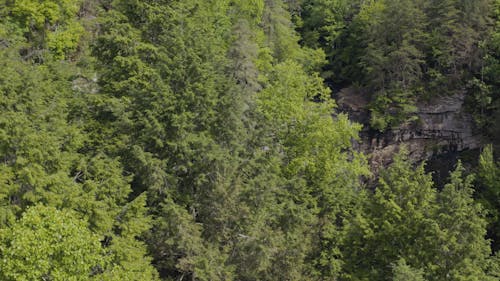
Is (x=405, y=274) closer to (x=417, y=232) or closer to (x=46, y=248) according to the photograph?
(x=417, y=232)

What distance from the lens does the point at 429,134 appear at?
3762 centimetres

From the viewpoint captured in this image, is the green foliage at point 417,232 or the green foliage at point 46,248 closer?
the green foliage at point 46,248

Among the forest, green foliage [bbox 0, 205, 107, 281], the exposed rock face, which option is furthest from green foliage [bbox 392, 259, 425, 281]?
the exposed rock face

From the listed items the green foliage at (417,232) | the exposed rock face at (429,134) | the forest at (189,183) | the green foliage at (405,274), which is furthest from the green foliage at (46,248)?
the exposed rock face at (429,134)

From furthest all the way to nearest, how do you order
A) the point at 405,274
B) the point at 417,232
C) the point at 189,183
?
the point at 189,183 < the point at 417,232 < the point at 405,274

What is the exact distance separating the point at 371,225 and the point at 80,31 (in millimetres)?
24489

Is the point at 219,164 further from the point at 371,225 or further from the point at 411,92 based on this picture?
the point at 411,92

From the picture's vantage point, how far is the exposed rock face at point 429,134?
3691 cm

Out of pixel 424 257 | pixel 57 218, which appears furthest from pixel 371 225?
pixel 57 218

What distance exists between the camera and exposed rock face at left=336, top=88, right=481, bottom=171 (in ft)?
121

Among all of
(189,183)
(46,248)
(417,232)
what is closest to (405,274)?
(417,232)

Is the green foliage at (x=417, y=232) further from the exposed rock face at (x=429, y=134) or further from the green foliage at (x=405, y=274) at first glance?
the exposed rock face at (x=429, y=134)

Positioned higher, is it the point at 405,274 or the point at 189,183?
the point at 405,274

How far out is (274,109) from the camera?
82.3 feet
